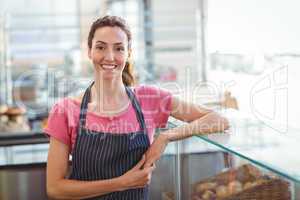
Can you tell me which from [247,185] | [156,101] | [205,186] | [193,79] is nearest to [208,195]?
[205,186]

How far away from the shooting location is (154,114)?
1.12 m

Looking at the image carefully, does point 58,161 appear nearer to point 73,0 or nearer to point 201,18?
point 201,18

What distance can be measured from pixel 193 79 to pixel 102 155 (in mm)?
2369

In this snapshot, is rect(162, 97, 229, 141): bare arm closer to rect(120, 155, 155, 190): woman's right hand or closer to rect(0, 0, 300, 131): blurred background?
rect(120, 155, 155, 190): woman's right hand

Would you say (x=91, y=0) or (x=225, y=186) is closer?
(x=225, y=186)

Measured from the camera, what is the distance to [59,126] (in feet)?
3.37

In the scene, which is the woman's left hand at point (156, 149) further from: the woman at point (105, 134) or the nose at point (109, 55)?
the nose at point (109, 55)

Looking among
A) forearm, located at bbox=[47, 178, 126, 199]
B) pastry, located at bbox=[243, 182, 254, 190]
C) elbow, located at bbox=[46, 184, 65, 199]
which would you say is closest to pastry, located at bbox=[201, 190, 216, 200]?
pastry, located at bbox=[243, 182, 254, 190]

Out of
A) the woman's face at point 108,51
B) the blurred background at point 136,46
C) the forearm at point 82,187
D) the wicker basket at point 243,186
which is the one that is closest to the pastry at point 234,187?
the wicker basket at point 243,186

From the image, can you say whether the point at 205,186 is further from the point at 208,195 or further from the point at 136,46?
the point at 136,46

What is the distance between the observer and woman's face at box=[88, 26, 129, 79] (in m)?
1.01

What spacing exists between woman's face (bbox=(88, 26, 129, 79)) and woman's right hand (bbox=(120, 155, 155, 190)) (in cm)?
20

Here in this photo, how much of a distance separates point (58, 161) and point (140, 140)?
18cm

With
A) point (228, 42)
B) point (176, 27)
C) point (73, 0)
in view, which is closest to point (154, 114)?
point (228, 42)
